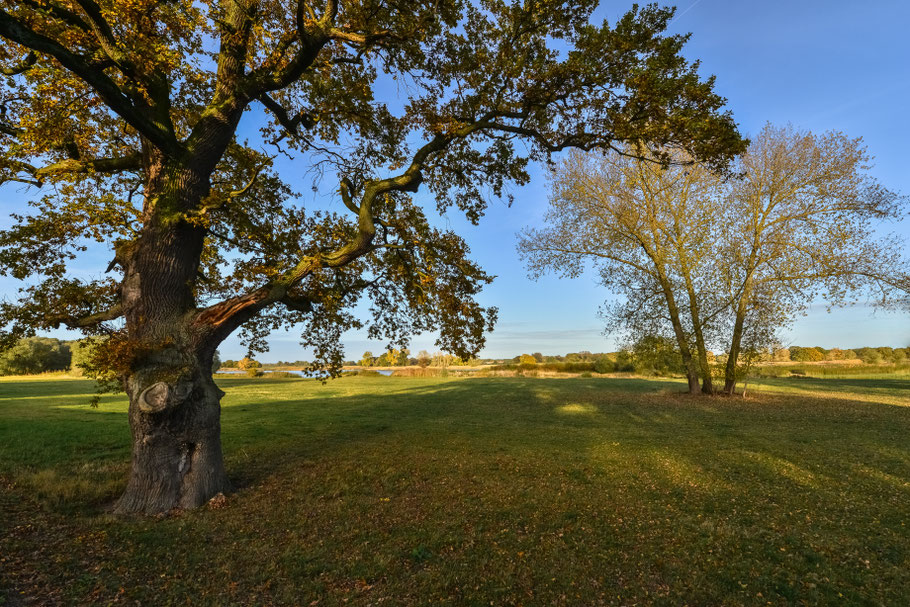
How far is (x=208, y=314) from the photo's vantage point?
7.49m

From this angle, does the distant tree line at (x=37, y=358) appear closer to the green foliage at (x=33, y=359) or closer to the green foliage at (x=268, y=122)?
the green foliage at (x=33, y=359)

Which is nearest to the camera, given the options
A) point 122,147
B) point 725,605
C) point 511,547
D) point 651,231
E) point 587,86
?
point 725,605

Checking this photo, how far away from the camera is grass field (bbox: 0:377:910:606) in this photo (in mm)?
4465

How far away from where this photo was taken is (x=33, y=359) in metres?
51.7

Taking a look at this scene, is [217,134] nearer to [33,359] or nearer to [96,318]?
[96,318]

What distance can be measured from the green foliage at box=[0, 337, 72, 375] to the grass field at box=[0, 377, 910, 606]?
50123 mm

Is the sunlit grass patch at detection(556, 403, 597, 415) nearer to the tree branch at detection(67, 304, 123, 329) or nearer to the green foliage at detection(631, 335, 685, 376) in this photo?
the green foliage at detection(631, 335, 685, 376)

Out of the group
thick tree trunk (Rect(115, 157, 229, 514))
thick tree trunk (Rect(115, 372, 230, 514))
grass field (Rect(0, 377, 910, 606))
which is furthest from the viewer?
thick tree trunk (Rect(115, 157, 229, 514))

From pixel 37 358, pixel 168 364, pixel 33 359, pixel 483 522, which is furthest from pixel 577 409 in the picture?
pixel 33 359

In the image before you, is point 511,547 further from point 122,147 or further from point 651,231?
point 651,231

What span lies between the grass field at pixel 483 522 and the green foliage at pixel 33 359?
50123mm

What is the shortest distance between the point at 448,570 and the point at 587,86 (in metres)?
8.62

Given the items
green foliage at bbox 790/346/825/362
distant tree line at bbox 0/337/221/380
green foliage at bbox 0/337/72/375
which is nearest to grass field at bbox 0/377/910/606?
distant tree line at bbox 0/337/221/380

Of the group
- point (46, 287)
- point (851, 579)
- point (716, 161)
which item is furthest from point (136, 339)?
point (716, 161)
